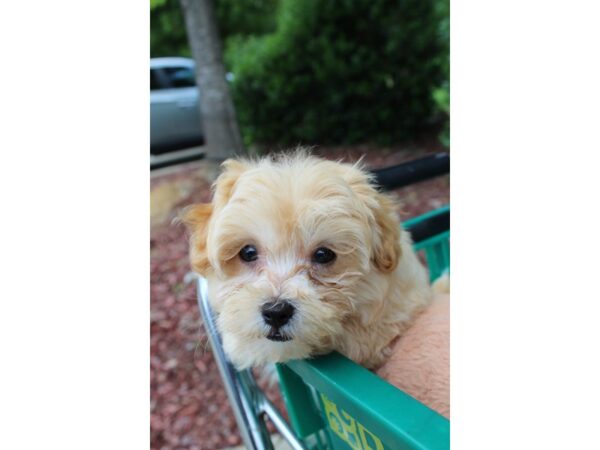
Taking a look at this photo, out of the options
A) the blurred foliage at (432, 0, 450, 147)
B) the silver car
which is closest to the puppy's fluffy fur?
the silver car

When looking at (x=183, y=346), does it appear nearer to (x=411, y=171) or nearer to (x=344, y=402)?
(x=411, y=171)

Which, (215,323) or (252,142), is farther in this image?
(252,142)

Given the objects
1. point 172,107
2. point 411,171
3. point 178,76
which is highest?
point 178,76

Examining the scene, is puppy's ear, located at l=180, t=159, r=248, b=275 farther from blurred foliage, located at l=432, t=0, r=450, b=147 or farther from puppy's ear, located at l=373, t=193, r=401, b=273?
blurred foliage, located at l=432, t=0, r=450, b=147

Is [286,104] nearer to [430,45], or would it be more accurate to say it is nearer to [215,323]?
[430,45]

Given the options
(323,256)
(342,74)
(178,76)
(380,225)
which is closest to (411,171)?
(380,225)
